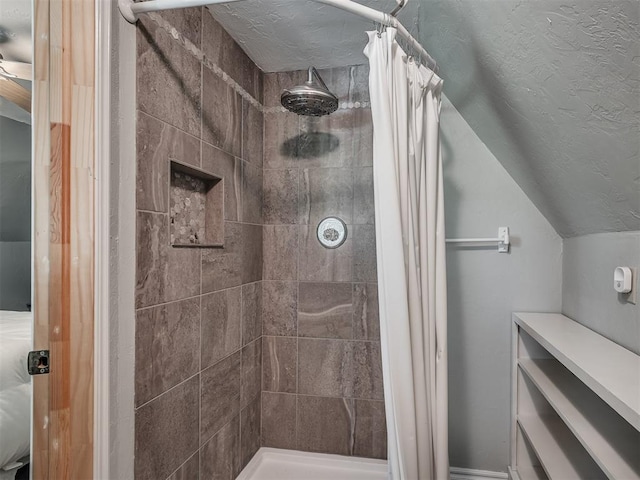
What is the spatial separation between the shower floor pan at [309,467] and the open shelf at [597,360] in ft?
3.73

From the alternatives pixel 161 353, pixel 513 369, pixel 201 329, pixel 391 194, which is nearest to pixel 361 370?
pixel 513 369

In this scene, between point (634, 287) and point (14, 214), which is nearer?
point (14, 214)

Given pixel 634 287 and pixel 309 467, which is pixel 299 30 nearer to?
pixel 634 287

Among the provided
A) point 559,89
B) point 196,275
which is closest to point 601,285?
point 559,89

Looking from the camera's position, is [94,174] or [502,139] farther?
[502,139]

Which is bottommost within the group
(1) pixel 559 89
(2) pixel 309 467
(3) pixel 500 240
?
(2) pixel 309 467

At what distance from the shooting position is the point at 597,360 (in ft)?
3.53

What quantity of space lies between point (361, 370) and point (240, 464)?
797 millimetres

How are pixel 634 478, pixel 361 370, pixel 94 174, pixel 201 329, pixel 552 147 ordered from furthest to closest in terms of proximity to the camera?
pixel 361 370
pixel 201 329
pixel 552 147
pixel 94 174
pixel 634 478

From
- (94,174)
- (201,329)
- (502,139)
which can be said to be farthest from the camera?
(502,139)

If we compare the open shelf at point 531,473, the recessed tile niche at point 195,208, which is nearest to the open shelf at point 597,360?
the open shelf at point 531,473

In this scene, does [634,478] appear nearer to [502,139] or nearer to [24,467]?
[502,139]

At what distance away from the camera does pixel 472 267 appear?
203cm

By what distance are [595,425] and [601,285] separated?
57 centimetres
